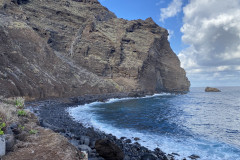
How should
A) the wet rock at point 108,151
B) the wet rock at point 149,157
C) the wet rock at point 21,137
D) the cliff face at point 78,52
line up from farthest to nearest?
the cliff face at point 78,52 → the wet rock at point 149,157 → the wet rock at point 108,151 → the wet rock at point 21,137

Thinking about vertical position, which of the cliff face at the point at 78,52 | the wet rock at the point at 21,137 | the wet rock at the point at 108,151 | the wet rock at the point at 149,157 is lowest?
the wet rock at the point at 149,157

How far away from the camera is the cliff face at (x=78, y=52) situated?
114ft

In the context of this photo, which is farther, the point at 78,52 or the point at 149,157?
the point at 78,52

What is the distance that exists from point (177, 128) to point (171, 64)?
84.8 meters

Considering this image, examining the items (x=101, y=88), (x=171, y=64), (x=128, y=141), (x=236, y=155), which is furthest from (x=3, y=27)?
(x=171, y=64)

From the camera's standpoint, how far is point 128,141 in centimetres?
1477

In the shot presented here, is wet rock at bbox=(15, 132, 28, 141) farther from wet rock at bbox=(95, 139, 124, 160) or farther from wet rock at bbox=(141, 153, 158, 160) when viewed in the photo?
wet rock at bbox=(141, 153, 158, 160)

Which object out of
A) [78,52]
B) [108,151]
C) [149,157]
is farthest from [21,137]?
[78,52]

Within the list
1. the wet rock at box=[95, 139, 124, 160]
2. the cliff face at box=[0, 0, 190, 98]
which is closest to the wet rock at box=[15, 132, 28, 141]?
the wet rock at box=[95, 139, 124, 160]

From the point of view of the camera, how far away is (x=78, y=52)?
227ft

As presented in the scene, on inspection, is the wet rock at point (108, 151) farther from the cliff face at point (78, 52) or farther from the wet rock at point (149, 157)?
the cliff face at point (78, 52)

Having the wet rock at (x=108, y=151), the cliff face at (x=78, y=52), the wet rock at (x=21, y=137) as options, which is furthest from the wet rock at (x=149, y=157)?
the cliff face at (x=78, y=52)

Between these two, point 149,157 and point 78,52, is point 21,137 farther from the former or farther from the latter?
A: point 78,52

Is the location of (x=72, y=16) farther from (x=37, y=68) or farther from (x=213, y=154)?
(x=213, y=154)
